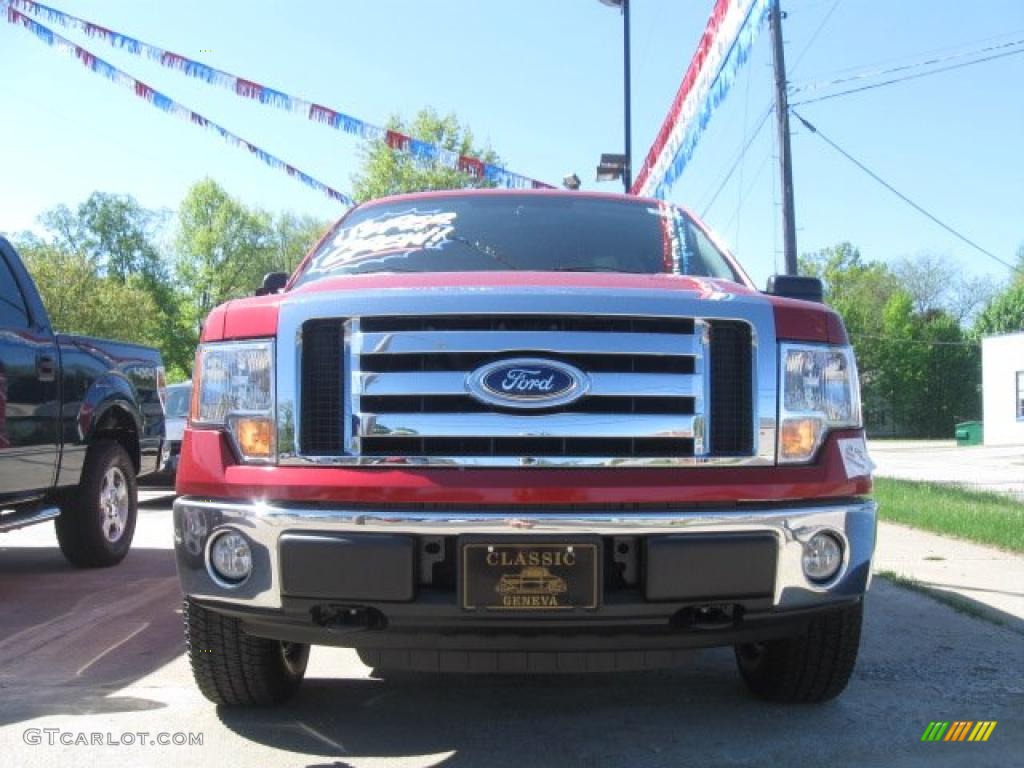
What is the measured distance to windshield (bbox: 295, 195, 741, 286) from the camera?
3.83m

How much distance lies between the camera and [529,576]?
8.45 ft

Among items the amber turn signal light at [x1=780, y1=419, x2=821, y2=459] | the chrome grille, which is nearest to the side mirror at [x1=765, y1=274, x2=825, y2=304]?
the amber turn signal light at [x1=780, y1=419, x2=821, y2=459]

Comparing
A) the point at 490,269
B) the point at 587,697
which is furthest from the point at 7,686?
the point at 490,269

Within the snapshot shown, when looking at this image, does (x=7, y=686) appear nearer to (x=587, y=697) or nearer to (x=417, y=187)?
(x=587, y=697)

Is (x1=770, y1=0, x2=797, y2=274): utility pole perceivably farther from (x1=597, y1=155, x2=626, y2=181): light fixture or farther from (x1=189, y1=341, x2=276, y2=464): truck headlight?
(x1=189, y1=341, x2=276, y2=464): truck headlight

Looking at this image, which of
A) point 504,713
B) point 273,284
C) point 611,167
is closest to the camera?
point 504,713

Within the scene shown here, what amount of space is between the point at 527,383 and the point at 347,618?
0.84m

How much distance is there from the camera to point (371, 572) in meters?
2.54

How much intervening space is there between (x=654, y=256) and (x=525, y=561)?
1924mm

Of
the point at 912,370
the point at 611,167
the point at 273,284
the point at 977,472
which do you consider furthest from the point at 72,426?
the point at 912,370

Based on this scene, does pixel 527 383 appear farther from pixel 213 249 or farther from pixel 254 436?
pixel 213 249

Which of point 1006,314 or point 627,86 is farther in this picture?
point 1006,314

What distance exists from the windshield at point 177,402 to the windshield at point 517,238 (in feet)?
28.9

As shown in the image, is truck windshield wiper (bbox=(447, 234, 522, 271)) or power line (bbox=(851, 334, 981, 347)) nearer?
truck windshield wiper (bbox=(447, 234, 522, 271))
